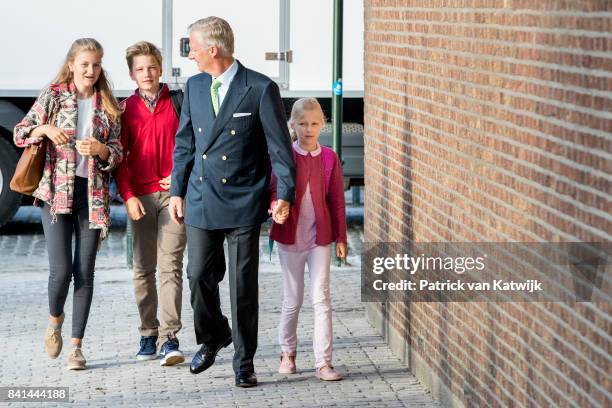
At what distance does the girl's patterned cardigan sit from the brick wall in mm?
1642

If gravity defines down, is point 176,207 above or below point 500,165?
below

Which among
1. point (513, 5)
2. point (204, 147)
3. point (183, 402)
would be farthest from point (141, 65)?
point (513, 5)

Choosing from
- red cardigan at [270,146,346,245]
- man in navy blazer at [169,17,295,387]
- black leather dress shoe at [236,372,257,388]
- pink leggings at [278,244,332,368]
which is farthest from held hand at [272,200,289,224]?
black leather dress shoe at [236,372,257,388]

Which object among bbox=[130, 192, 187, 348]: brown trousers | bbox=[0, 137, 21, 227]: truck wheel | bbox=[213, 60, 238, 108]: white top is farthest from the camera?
bbox=[0, 137, 21, 227]: truck wheel

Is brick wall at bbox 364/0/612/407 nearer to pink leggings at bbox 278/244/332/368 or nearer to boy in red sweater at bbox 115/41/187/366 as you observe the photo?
→ pink leggings at bbox 278/244/332/368

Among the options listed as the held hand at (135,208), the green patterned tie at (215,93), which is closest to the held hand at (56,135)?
the held hand at (135,208)

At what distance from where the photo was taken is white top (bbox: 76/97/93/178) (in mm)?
7715

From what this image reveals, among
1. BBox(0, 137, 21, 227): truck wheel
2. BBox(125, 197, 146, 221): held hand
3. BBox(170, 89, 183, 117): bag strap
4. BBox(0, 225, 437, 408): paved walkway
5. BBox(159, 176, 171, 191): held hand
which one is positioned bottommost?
BBox(0, 225, 437, 408): paved walkway

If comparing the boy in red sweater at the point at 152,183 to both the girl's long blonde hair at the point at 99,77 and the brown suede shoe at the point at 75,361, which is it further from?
the brown suede shoe at the point at 75,361

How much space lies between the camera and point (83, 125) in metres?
7.79

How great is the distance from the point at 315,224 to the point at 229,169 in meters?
0.61

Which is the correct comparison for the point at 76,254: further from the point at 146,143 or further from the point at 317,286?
the point at 317,286

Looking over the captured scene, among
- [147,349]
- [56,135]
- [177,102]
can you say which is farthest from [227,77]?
[147,349]

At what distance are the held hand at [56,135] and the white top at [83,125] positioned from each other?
0.14 m
